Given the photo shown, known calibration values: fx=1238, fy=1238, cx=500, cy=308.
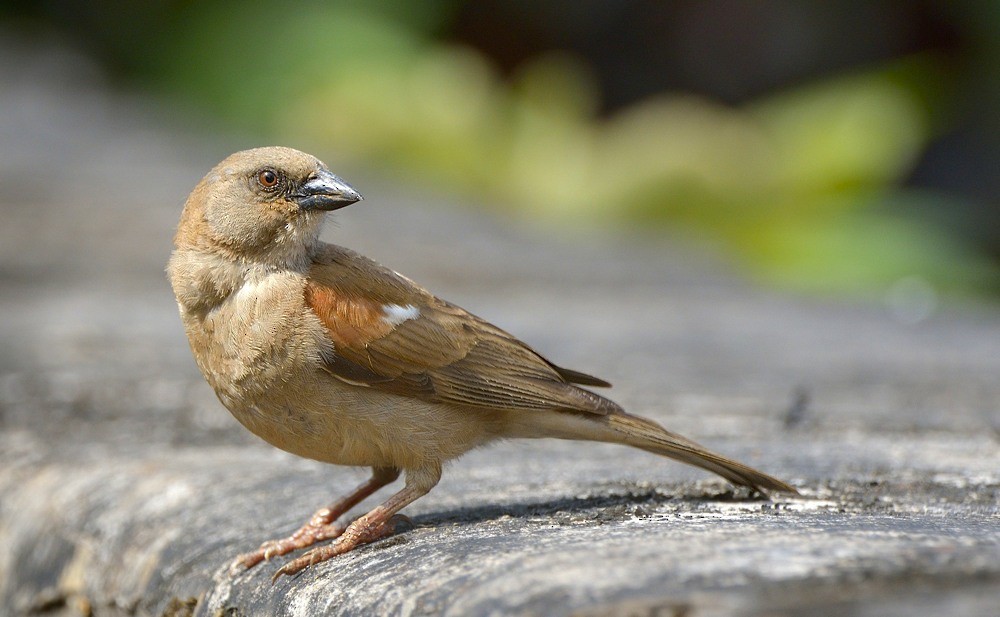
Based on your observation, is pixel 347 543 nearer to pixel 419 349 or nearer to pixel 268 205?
pixel 419 349

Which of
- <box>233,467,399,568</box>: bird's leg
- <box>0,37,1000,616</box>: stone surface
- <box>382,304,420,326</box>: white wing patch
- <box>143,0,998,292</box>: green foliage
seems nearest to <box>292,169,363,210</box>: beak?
<box>382,304,420,326</box>: white wing patch

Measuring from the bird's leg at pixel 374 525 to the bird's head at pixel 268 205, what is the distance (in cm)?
68

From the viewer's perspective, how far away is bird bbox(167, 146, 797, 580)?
9.58 ft

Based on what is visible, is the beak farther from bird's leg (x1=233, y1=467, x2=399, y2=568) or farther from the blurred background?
the blurred background

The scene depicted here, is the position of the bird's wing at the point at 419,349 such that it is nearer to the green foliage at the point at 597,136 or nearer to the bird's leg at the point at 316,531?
the bird's leg at the point at 316,531

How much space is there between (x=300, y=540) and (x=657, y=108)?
6.34m

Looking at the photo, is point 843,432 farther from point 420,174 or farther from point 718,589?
point 420,174

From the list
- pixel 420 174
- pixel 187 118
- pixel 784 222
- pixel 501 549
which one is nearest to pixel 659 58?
pixel 420 174

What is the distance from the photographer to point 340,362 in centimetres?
296

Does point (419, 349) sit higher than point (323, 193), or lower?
lower

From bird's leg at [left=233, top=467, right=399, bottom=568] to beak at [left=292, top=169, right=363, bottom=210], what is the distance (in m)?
0.69

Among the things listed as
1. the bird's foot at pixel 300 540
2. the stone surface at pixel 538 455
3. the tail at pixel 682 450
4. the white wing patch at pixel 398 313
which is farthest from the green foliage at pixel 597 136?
the bird's foot at pixel 300 540

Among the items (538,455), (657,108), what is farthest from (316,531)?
(657,108)

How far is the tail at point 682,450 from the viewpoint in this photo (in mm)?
2922
